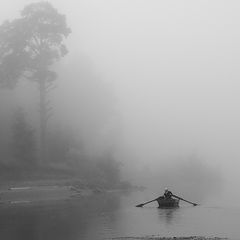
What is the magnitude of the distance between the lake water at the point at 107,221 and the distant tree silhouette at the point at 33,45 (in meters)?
21.9

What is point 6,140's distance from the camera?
84750mm

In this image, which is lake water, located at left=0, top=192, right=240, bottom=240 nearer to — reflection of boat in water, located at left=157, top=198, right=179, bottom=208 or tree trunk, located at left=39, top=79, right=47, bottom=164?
reflection of boat in water, located at left=157, top=198, right=179, bottom=208

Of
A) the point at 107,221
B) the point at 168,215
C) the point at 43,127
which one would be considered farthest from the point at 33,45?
the point at 107,221

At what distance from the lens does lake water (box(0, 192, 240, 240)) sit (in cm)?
4219

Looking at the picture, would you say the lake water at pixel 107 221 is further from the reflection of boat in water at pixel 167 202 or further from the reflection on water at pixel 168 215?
the reflection of boat in water at pixel 167 202

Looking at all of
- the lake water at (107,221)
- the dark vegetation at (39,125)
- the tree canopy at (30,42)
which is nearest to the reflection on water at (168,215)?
the lake water at (107,221)

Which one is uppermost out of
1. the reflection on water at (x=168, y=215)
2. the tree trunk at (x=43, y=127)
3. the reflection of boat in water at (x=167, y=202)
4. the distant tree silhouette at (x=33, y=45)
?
the distant tree silhouette at (x=33, y=45)

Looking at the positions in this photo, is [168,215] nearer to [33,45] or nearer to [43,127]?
[43,127]

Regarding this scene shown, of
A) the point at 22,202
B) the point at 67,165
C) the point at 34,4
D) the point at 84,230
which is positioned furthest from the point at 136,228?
the point at 34,4

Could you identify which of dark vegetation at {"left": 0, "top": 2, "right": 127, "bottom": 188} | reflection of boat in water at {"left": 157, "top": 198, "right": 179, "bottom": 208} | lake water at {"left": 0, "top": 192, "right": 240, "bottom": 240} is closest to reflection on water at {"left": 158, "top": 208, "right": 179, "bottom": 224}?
lake water at {"left": 0, "top": 192, "right": 240, "bottom": 240}

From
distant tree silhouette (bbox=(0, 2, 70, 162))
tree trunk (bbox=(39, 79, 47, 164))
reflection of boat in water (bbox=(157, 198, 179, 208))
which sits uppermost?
distant tree silhouette (bbox=(0, 2, 70, 162))

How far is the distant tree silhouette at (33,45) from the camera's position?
8244cm

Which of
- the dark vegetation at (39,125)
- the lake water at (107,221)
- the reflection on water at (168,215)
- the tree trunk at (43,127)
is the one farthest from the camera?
the tree trunk at (43,127)

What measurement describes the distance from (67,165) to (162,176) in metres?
44.2
